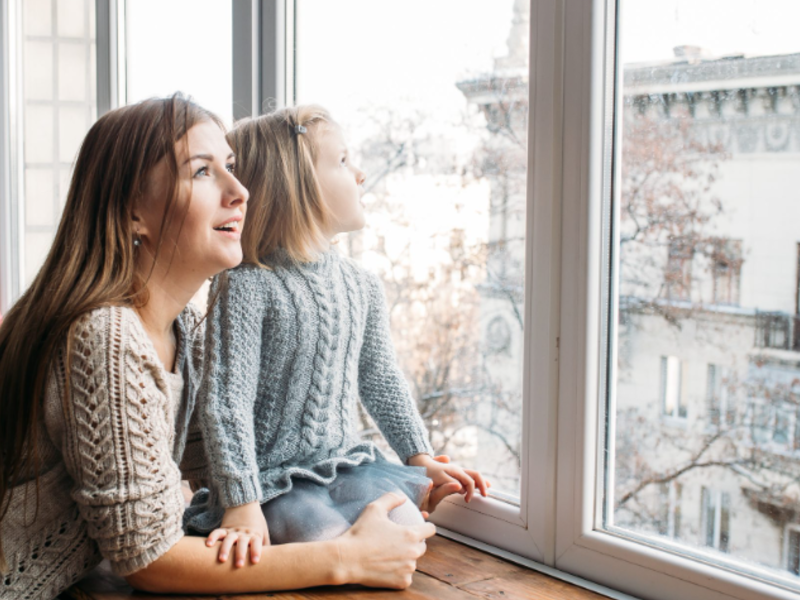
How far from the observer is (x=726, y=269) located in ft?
3.54

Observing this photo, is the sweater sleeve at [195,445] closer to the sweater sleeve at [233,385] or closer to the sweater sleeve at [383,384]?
the sweater sleeve at [233,385]

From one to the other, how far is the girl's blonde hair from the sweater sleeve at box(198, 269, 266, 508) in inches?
2.6

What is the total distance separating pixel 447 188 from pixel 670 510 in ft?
2.20

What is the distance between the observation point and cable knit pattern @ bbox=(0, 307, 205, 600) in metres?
1.03

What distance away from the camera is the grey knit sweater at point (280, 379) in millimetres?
1211

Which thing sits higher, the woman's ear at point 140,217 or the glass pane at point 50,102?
the glass pane at point 50,102

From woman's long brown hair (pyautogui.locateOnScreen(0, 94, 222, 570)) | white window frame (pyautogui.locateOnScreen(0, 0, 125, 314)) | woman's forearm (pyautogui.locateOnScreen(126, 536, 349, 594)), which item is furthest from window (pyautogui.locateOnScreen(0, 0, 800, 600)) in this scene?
white window frame (pyautogui.locateOnScreen(0, 0, 125, 314))

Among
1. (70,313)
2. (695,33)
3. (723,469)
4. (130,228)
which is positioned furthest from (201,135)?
(723,469)

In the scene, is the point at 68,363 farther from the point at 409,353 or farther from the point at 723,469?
the point at 723,469

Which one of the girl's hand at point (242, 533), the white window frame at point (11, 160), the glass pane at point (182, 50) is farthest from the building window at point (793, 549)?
the white window frame at point (11, 160)

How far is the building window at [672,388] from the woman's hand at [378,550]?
409 mm

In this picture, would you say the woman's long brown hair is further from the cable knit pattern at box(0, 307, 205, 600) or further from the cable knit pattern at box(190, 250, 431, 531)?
the cable knit pattern at box(190, 250, 431, 531)

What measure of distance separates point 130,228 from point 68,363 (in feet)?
0.72

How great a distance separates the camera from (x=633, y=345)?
3.92ft
